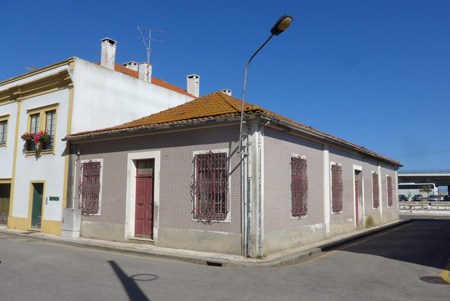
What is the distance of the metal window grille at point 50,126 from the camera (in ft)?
52.4

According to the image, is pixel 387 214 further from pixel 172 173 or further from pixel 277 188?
pixel 172 173

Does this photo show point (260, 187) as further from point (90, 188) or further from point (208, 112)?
point (90, 188)

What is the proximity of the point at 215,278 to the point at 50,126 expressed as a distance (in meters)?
12.0

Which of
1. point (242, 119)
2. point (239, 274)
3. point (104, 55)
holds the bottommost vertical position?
point (239, 274)

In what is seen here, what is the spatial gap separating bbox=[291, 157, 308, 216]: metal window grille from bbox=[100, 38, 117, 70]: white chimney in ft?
34.8

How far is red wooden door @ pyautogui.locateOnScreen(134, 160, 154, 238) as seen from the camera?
12.6 metres

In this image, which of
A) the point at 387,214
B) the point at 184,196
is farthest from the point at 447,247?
the point at 387,214

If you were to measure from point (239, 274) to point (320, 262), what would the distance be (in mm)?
2612

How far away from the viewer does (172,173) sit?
38.5 feet

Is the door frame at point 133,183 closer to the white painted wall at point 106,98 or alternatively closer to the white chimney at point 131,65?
the white painted wall at point 106,98

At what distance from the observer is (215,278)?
7.59 meters

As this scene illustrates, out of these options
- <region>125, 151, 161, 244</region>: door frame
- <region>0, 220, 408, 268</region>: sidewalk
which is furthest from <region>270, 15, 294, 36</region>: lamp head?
<region>0, 220, 408, 268</region>: sidewalk

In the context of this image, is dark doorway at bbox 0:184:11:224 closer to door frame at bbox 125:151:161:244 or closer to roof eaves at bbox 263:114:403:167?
door frame at bbox 125:151:161:244

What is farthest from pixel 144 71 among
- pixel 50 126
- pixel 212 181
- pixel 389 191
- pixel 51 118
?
pixel 389 191
